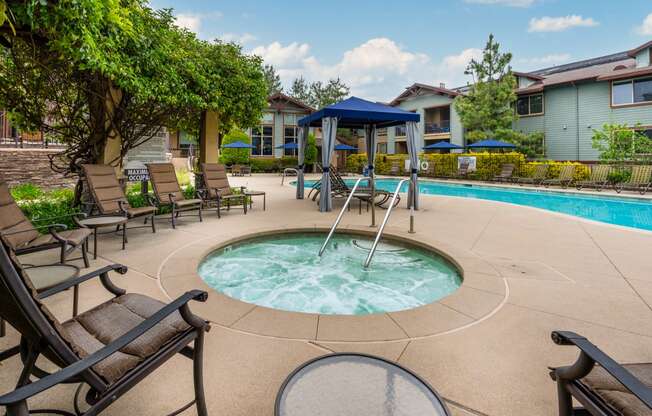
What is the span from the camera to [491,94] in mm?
19703

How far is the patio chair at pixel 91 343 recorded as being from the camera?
3.70 feet

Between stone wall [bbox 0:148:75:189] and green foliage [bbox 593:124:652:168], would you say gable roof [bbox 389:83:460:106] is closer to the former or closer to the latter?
green foliage [bbox 593:124:652:168]

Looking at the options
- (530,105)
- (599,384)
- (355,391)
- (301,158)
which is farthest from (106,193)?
(530,105)

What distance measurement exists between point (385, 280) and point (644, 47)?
20.8 meters

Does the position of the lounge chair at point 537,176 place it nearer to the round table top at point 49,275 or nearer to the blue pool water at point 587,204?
the blue pool water at point 587,204

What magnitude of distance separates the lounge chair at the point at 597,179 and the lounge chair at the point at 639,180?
662mm

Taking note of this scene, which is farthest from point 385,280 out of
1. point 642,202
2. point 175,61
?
point 642,202

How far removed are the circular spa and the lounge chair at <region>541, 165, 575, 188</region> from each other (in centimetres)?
1311

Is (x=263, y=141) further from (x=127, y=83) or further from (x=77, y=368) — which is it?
(x=77, y=368)

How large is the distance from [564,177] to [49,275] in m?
17.5

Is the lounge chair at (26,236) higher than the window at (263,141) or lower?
lower

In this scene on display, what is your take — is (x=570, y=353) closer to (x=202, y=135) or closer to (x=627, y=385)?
(x=627, y=385)

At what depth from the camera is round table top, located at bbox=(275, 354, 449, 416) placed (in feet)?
4.93

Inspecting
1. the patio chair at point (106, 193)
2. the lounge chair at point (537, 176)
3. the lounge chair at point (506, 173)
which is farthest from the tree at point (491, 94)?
the patio chair at point (106, 193)
